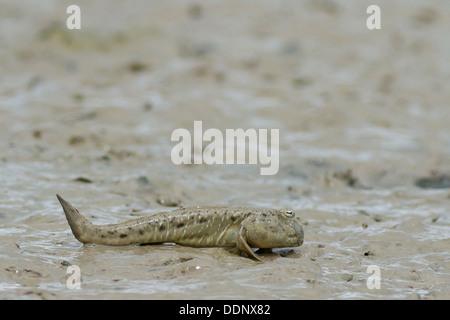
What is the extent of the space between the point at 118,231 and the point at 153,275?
482 mm

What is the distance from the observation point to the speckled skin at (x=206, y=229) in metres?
3.97

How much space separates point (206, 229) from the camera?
407 cm

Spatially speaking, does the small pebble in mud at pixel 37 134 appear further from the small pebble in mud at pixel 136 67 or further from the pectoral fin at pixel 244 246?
the pectoral fin at pixel 244 246

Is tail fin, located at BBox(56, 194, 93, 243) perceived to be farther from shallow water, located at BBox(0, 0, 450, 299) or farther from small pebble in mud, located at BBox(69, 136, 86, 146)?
small pebble in mud, located at BBox(69, 136, 86, 146)

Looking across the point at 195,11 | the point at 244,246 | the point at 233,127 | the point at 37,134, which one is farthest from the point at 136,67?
the point at 244,246

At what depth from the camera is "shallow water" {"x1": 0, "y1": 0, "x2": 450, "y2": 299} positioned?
3.72 metres

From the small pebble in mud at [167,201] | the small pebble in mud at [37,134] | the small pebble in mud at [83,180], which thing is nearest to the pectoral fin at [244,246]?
the small pebble in mud at [167,201]

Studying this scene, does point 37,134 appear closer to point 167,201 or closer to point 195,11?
point 167,201

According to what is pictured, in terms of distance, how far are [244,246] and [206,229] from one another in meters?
0.27

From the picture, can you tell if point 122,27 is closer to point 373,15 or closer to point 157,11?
point 157,11

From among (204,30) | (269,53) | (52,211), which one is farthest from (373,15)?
(52,211)

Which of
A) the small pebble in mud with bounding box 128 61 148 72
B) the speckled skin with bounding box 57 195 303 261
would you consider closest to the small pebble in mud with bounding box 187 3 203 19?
the small pebble in mud with bounding box 128 61 148 72
